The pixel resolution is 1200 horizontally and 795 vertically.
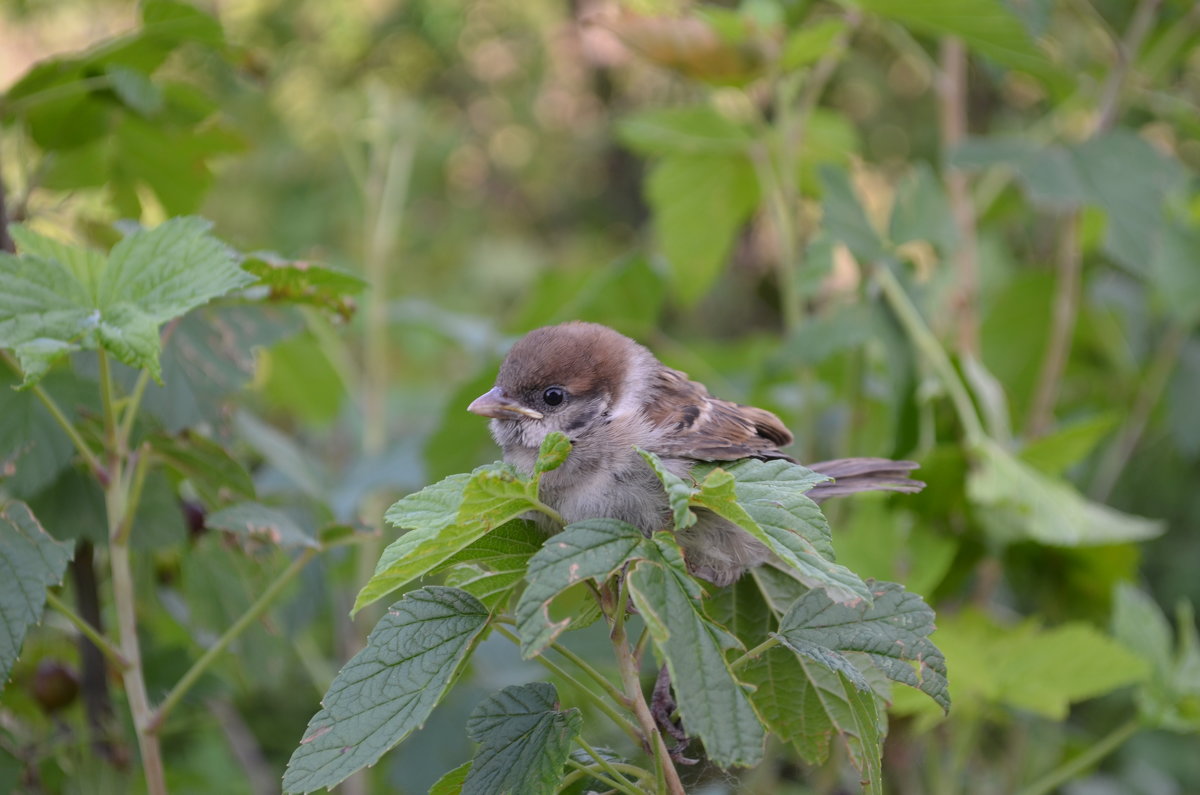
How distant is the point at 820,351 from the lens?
76.9 inches

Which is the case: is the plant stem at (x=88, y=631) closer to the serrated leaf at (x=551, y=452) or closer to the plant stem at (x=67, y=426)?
the plant stem at (x=67, y=426)

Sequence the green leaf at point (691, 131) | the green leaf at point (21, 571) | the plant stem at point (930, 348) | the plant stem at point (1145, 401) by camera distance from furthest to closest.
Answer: the plant stem at point (1145, 401)
the green leaf at point (691, 131)
the plant stem at point (930, 348)
the green leaf at point (21, 571)

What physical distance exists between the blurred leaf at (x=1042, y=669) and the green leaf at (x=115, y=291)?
1.31 metres

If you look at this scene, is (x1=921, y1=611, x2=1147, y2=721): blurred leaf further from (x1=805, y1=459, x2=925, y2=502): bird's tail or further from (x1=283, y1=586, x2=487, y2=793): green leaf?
(x1=283, y1=586, x2=487, y2=793): green leaf

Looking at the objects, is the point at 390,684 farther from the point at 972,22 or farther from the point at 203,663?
the point at 972,22

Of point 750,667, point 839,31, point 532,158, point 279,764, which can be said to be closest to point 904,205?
point 839,31

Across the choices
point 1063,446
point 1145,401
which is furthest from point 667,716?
point 1145,401

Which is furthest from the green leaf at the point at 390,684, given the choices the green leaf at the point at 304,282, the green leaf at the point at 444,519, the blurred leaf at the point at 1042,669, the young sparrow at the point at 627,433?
the blurred leaf at the point at 1042,669

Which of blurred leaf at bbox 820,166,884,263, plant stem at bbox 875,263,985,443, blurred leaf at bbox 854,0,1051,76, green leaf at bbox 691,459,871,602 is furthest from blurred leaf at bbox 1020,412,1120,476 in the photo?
green leaf at bbox 691,459,871,602

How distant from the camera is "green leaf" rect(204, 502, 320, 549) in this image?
1314mm

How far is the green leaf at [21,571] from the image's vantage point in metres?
1.11

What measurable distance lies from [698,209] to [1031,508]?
3.91 ft

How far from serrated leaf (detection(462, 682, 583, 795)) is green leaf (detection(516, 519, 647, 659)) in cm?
13

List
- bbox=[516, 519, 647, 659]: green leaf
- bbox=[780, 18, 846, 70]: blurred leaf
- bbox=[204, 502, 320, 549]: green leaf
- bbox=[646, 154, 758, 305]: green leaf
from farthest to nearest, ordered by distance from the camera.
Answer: bbox=[646, 154, 758, 305]: green leaf < bbox=[780, 18, 846, 70]: blurred leaf < bbox=[204, 502, 320, 549]: green leaf < bbox=[516, 519, 647, 659]: green leaf
